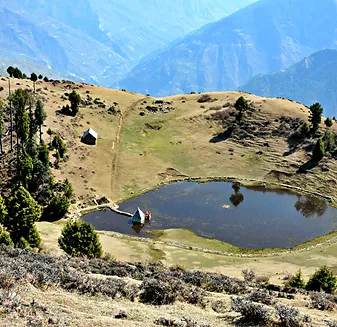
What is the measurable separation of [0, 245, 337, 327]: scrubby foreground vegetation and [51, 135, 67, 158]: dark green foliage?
5691 centimetres

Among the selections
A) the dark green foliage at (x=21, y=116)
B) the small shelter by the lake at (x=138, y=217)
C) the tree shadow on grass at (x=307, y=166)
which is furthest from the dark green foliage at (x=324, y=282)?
the dark green foliage at (x=21, y=116)

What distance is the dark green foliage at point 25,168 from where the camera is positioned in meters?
66.8

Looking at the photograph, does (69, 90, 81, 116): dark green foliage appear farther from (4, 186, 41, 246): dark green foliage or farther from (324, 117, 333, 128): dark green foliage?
(324, 117, 333, 128): dark green foliage

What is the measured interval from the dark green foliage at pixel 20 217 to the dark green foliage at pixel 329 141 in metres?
68.0

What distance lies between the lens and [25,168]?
66.9 m

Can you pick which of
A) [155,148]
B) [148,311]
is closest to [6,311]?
[148,311]

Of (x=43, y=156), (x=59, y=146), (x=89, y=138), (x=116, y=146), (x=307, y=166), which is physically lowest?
(x=43, y=156)

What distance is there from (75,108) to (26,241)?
63.8 metres

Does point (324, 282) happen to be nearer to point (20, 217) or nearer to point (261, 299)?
point (261, 299)

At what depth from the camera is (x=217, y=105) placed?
119 metres

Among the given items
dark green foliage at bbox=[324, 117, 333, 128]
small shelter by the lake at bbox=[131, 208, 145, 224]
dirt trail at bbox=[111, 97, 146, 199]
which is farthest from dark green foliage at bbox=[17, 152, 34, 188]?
dark green foliage at bbox=[324, 117, 333, 128]

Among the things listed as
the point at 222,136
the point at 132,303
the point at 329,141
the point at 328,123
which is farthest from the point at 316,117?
the point at 132,303

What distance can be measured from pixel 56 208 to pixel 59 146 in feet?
62.7

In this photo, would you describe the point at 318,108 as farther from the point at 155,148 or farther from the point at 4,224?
the point at 4,224
